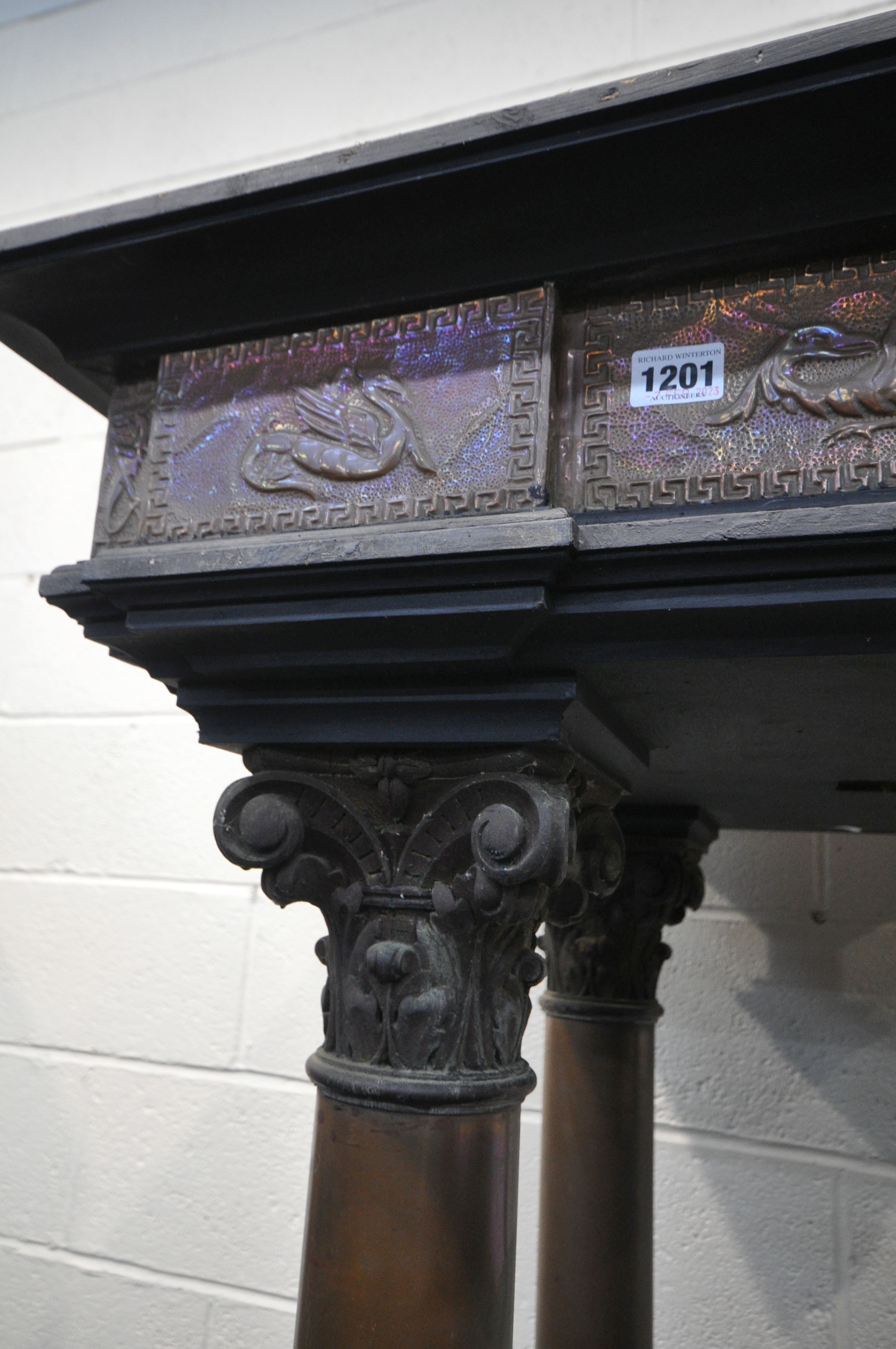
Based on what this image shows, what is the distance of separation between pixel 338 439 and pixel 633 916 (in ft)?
2.12

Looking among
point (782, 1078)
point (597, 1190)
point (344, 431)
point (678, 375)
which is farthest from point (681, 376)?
point (782, 1078)

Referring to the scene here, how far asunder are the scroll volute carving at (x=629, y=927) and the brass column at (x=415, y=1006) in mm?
407

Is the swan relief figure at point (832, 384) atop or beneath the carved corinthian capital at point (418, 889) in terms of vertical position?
atop

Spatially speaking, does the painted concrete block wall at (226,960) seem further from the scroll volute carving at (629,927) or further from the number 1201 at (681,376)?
the number 1201 at (681,376)

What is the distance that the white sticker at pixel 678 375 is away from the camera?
620mm

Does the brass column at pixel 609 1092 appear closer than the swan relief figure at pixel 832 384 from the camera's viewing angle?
No

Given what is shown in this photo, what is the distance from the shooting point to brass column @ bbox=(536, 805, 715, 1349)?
988mm

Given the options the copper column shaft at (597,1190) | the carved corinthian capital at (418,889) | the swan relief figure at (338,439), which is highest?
the swan relief figure at (338,439)

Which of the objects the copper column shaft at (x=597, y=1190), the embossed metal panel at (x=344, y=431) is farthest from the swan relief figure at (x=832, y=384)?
the copper column shaft at (x=597, y=1190)

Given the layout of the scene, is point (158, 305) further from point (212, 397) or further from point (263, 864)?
point (263, 864)

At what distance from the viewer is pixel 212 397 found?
2.40 ft

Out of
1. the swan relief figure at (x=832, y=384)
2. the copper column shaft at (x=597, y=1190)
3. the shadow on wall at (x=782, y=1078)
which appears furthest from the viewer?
the shadow on wall at (x=782, y=1078)

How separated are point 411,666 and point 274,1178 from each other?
1.10 metres

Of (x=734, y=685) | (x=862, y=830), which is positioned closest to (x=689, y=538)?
(x=734, y=685)
